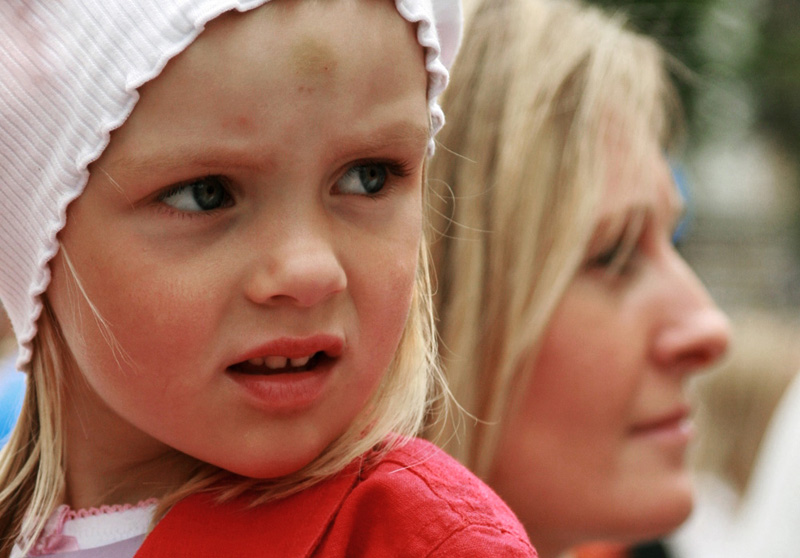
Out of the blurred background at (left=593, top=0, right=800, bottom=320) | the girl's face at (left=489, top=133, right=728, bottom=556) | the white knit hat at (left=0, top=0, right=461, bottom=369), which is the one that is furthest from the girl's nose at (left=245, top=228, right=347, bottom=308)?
the blurred background at (left=593, top=0, right=800, bottom=320)

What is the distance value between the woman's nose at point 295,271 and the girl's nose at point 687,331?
4.37 feet

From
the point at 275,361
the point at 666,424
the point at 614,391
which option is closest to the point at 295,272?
the point at 275,361

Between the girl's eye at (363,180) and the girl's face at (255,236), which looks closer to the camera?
the girl's face at (255,236)

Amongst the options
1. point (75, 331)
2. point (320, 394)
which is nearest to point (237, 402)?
point (320, 394)

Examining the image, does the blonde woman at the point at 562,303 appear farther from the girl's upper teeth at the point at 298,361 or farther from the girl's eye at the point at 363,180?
the girl's upper teeth at the point at 298,361

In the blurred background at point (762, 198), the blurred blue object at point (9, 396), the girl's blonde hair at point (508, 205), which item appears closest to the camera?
the blurred blue object at point (9, 396)

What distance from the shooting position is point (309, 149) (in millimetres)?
1170

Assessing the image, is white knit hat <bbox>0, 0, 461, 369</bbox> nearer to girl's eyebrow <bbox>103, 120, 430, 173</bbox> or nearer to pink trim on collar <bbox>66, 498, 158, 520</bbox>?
girl's eyebrow <bbox>103, 120, 430, 173</bbox>

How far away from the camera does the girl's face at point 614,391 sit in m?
2.29

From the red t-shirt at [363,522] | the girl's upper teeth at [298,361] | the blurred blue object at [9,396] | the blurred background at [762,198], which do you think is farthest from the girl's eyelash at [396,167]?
the blurred background at [762,198]

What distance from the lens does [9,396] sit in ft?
7.34

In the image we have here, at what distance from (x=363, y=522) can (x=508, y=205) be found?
1.17 metres

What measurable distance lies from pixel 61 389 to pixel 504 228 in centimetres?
115

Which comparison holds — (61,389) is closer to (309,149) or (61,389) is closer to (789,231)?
(309,149)
